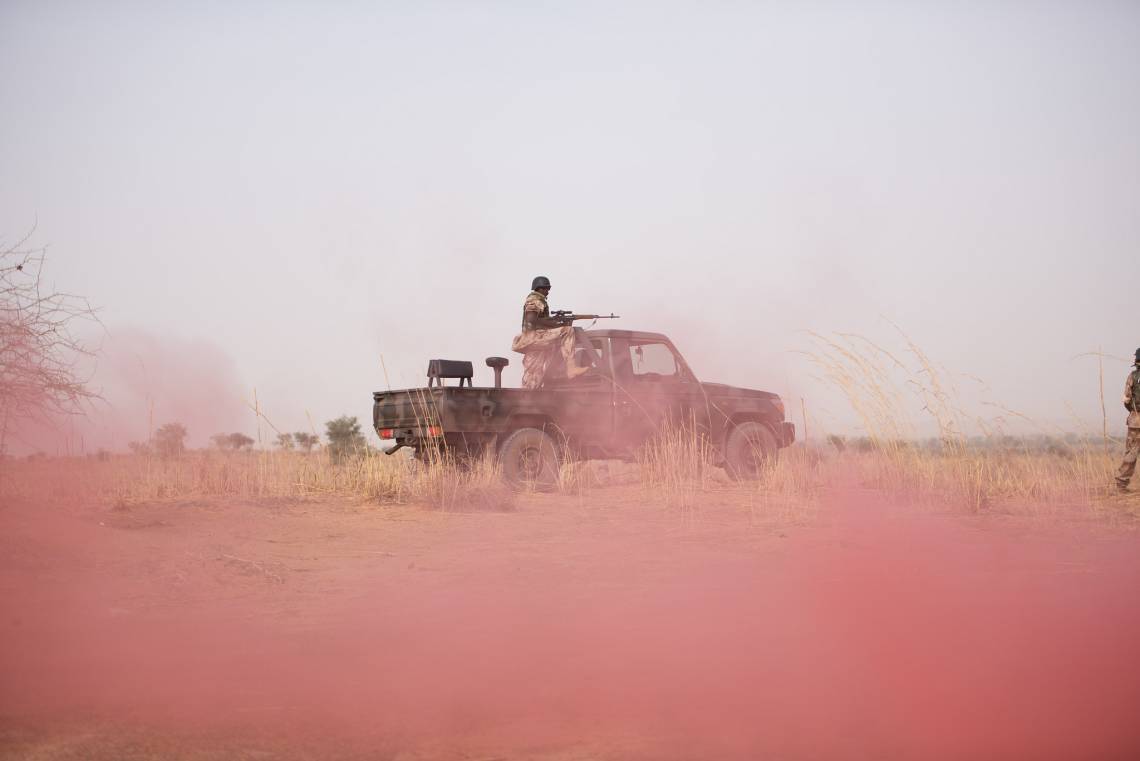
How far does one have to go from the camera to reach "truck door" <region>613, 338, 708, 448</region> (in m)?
13.2

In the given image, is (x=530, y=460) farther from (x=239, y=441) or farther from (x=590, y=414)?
(x=239, y=441)

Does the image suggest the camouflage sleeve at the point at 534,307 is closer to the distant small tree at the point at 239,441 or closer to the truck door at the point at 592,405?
the truck door at the point at 592,405

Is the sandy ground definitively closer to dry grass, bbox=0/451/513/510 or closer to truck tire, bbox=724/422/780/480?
dry grass, bbox=0/451/513/510

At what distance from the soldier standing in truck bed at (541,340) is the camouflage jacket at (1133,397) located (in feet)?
22.4

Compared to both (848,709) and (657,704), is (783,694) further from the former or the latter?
(657,704)

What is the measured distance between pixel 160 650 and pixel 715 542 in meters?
4.67

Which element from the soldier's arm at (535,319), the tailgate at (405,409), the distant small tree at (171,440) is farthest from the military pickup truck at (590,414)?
the distant small tree at (171,440)

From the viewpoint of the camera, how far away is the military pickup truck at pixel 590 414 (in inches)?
467

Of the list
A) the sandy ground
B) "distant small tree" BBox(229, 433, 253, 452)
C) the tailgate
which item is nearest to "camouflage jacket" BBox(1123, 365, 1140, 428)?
the sandy ground

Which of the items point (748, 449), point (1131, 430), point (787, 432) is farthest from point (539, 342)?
point (1131, 430)

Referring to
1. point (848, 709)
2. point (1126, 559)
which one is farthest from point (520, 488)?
point (848, 709)

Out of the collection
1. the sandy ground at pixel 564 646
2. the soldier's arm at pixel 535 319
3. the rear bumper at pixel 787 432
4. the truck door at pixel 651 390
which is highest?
the soldier's arm at pixel 535 319

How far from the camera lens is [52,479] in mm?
11188

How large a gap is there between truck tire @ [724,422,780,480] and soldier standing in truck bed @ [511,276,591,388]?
8.59 feet
